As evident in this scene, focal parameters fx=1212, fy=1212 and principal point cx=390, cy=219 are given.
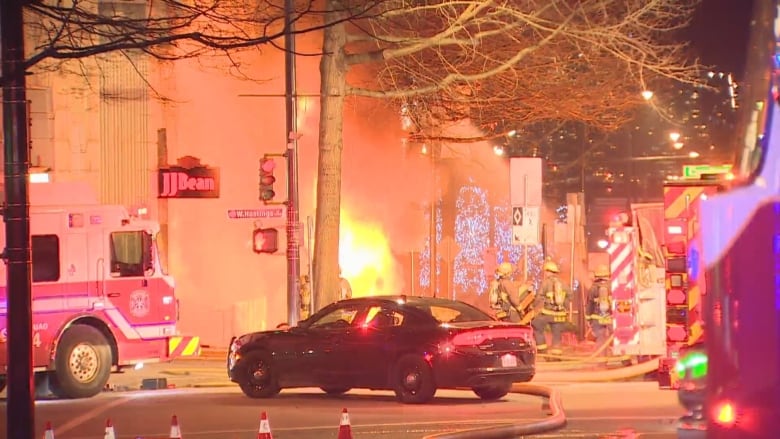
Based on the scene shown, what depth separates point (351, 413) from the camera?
47.0ft

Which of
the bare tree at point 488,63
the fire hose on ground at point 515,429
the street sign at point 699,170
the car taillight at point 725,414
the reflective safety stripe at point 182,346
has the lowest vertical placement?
the fire hose on ground at point 515,429

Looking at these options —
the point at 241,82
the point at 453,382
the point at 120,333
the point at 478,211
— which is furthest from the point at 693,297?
the point at 478,211

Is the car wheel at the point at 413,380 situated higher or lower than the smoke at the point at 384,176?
lower

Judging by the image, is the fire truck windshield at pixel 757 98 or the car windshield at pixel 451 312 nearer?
the fire truck windshield at pixel 757 98

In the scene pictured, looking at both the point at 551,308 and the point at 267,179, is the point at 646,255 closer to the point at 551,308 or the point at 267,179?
the point at 551,308

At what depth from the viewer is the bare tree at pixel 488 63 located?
19.7 metres

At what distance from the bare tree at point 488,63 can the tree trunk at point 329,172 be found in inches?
0.7

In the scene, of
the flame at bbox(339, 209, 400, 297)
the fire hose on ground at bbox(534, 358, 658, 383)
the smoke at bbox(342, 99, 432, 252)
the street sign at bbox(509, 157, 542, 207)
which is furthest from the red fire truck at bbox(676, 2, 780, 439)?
the flame at bbox(339, 209, 400, 297)

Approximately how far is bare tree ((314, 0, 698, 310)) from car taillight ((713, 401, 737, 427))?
13.2m

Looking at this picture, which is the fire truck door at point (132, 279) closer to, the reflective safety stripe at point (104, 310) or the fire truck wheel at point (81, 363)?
the reflective safety stripe at point (104, 310)

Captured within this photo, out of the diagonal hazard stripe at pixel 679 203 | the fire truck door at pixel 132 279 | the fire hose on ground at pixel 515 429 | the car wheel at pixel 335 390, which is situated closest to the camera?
the fire hose on ground at pixel 515 429

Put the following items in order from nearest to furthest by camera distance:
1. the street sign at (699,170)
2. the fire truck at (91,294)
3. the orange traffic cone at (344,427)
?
the orange traffic cone at (344,427) → the street sign at (699,170) → the fire truck at (91,294)

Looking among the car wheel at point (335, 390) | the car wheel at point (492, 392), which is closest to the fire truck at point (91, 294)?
the car wheel at point (335, 390)

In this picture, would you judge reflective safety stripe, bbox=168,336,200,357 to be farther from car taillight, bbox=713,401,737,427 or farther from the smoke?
car taillight, bbox=713,401,737,427
